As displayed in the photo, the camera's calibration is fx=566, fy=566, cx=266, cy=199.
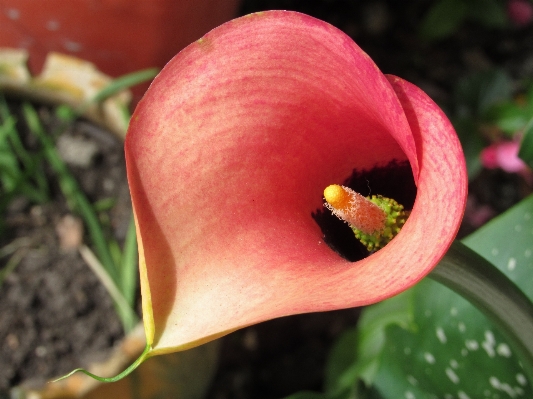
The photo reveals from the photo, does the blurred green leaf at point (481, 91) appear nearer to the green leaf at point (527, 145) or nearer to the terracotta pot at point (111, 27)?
the terracotta pot at point (111, 27)

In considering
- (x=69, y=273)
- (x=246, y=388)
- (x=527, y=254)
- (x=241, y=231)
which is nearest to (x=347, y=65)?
(x=241, y=231)

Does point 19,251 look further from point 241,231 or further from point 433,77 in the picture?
point 433,77

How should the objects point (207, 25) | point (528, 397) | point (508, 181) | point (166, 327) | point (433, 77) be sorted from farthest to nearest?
point (433, 77) → point (508, 181) → point (207, 25) → point (528, 397) → point (166, 327)

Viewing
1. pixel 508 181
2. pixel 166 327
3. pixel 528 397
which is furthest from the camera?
pixel 508 181

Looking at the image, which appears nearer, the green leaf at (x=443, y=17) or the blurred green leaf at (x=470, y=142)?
the blurred green leaf at (x=470, y=142)

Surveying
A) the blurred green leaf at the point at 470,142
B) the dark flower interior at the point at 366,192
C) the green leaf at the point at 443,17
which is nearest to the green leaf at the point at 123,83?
the dark flower interior at the point at 366,192

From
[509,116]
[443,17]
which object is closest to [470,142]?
[509,116]

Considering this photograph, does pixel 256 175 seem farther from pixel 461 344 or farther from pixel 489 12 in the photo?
pixel 489 12

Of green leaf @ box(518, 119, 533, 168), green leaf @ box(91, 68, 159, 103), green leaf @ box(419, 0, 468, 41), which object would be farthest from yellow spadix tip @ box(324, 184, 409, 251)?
green leaf @ box(419, 0, 468, 41)
